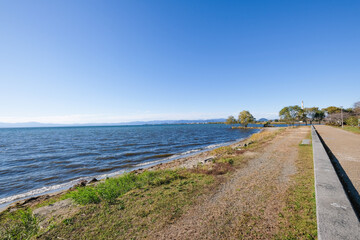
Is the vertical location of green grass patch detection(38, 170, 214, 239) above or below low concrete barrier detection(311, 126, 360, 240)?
below

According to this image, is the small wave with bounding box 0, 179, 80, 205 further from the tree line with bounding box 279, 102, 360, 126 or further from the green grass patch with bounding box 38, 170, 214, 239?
the tree line with bounding box 279, 102, 360, 126

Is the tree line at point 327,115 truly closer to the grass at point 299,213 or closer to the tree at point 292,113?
the tree at point 292,113

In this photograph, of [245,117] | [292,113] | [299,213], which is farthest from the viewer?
[245,117]

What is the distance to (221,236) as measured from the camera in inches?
147

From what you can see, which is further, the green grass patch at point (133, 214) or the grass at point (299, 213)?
the green grass patch at point (133, 214)

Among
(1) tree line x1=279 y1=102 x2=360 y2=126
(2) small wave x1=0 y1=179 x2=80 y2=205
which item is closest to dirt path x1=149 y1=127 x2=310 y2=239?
(2) small wave x1=0 y1=179 x2=80 y2=205

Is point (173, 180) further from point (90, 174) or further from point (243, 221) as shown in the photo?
point (90, 174)

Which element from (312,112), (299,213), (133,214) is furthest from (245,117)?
(133,214)

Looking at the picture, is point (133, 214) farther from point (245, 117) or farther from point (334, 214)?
point (245, 117)

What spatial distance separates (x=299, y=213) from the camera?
4477 millimetres

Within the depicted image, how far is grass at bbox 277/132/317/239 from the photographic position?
369 cm

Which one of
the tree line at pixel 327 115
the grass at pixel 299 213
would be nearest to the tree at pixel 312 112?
the tree line at pixel 327 115

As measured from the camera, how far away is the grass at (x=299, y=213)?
3.69 m

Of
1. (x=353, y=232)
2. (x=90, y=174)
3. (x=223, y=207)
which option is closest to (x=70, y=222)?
(x=223, y=207)
